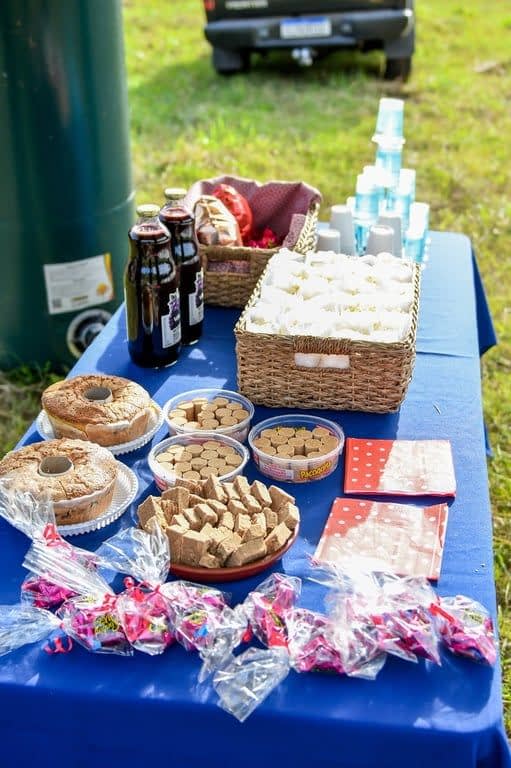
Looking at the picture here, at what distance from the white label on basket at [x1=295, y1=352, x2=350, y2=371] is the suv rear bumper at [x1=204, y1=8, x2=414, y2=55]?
5.63m

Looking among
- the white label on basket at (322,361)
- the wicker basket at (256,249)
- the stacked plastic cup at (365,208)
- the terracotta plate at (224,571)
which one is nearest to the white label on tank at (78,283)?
the wicker basket at (256,249)

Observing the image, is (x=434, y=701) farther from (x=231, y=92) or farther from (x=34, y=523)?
(x=231, y=92)

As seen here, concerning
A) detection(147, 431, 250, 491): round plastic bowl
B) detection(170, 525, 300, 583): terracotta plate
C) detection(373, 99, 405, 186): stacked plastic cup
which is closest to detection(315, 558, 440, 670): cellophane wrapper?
detection(170, 525, 300, 583): terracotta plate

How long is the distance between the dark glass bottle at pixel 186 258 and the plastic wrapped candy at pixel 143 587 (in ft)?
2.81

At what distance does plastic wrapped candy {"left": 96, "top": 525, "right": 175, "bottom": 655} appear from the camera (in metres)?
1.39

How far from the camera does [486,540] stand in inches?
65.0

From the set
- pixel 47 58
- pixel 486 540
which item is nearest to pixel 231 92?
pixel 47 58

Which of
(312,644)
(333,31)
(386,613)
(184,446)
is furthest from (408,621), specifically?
(333,31)

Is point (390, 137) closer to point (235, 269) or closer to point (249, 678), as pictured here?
point (235, 269)

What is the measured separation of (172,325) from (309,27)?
552 cm

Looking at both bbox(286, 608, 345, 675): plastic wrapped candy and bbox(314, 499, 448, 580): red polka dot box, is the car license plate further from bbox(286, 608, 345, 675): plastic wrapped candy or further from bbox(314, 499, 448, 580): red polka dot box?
bbox(286, 608, 345, 675): plastic wrapped candy

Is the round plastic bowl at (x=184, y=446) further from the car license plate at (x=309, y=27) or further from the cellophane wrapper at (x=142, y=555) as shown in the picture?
the car license plate at (x=309, y=27)

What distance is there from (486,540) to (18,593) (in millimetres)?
856

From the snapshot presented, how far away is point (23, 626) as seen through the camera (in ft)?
4.68
